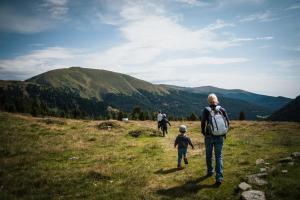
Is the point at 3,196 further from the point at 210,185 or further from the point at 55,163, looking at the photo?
the point at 210,185

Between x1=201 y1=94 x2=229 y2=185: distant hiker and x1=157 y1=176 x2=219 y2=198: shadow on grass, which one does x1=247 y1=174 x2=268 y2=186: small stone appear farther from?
x1=157 y1=176 x2=219 y2=198: shadow on grass

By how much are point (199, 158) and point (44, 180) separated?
9.53 meters

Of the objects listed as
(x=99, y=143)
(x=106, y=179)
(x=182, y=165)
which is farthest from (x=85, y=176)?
(x=99, y=143)

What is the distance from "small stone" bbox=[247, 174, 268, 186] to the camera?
9501mm

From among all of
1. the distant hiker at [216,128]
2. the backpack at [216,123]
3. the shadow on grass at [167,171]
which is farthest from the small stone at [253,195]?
the shadow on grass at [167,171]

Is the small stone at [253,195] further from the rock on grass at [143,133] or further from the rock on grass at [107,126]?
the rock on grass at [107,126]

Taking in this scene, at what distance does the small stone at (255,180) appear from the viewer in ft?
31.2

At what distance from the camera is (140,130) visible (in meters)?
30.4

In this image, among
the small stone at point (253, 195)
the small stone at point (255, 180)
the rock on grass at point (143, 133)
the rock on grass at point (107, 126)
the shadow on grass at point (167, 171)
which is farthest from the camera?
the rock on grass at point (107, 126)

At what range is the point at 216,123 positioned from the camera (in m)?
10.0

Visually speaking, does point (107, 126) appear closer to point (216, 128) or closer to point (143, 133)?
point (143, 133)

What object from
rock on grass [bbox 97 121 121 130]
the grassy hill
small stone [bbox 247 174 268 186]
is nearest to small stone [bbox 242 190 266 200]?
the grassy hill

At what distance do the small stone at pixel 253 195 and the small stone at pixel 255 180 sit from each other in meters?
1.10

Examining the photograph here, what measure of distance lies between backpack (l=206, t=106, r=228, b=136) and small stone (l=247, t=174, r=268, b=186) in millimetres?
2207
